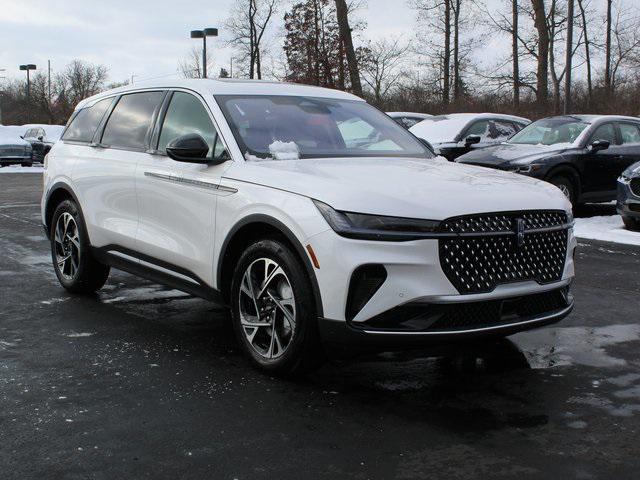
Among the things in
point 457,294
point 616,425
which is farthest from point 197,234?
point 616,425

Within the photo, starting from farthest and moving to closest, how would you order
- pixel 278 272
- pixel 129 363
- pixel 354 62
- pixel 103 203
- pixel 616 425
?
1. pixel 354 62
2. pixel 103 203
3. pixel 129 363
4. pixel 278 272
5. pixel 616 425

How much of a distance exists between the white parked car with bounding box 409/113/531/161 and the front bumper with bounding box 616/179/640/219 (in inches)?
156

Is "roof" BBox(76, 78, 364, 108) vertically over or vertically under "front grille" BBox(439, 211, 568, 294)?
over

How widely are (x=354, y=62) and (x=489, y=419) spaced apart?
24.4 meters

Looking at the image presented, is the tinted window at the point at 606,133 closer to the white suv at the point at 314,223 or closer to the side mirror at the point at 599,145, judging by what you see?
the side mirror at the point at 599,145

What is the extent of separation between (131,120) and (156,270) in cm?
130

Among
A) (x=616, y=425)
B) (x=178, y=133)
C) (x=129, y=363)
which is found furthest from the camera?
(x=178, y=133)

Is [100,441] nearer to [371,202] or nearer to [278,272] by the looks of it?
[278,272]

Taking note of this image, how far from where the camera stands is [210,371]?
459 centimetres

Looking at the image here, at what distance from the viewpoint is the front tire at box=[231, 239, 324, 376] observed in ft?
13.6

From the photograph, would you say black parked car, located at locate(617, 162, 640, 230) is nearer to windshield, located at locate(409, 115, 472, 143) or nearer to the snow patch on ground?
windshield, located at locate(409, 115, 472, 143)

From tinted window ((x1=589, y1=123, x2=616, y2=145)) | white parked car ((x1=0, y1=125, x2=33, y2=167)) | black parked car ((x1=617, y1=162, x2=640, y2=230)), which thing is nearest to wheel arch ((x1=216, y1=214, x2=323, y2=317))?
black parked car ((x1=617, y1=162, x2=640, y2=230))

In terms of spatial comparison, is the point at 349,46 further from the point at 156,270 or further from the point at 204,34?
the point at 156,270

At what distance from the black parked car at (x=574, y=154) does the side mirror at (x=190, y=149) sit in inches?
318
